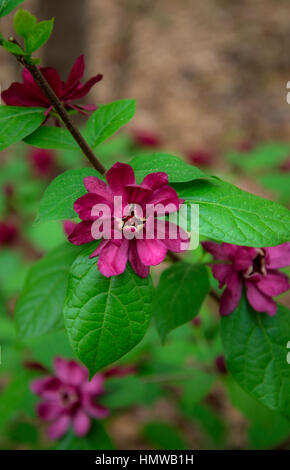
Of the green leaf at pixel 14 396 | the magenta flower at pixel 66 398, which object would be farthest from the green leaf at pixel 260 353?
the green leaf at pixel 14 396

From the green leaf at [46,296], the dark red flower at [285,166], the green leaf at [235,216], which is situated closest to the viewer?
the green leaf at [235,216]

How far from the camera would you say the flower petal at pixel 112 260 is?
2.18 ft

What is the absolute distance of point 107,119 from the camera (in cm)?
85

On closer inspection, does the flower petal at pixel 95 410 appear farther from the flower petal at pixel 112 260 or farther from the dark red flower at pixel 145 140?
the dark red flower at pixel 145 140

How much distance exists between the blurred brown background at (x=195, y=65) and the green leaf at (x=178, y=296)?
303 cm

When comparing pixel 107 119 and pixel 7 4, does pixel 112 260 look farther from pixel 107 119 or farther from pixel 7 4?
pixel 7 4

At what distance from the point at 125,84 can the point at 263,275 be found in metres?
4.52

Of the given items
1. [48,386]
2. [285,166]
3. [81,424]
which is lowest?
[81,424]

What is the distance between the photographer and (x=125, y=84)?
4.97 m

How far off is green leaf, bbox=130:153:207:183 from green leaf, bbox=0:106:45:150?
190mm

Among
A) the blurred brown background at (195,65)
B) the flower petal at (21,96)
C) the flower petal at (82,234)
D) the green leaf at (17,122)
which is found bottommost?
the flower petal at (82,234)

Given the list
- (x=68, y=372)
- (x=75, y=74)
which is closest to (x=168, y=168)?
(x=75, y=74)

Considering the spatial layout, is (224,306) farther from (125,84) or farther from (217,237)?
(125,84)

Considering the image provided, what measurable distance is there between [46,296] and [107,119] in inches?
16.3
